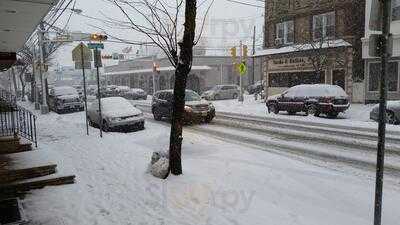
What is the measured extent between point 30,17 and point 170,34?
305cm

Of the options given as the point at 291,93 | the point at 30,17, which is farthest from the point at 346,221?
the point at 291,93

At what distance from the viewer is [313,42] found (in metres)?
28.8

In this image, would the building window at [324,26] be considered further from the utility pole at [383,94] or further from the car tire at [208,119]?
the utility pole at [383,94]

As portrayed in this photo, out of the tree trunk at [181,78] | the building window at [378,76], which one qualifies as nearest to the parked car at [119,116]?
the tree trunk at [181,78]

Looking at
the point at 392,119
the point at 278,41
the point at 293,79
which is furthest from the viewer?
the point at 278,41

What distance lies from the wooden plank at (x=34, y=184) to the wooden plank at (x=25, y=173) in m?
0.30

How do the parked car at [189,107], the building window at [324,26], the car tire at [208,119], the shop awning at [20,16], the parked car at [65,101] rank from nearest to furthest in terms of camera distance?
the shop awning at [20,16] → the parked car at [189,107] → the car tire at [208,119] → the parked car at [65,101] → the building window at [324,26]

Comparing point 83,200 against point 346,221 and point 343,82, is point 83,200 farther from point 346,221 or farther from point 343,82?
point 343,82

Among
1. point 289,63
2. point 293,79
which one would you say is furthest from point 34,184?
point 293,79

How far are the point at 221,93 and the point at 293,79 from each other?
10457 millimetres

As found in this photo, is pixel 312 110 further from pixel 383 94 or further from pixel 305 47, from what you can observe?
pixel 383 94

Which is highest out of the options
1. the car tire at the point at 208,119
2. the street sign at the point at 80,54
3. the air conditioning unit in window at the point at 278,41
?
the air conditioning unit in window at the point at 278,41

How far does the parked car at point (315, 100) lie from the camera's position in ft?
68.6

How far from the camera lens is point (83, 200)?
712 cm
